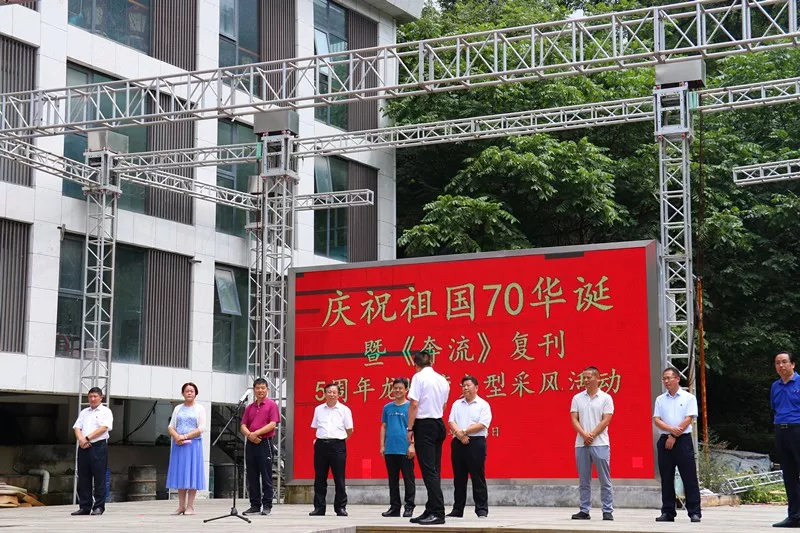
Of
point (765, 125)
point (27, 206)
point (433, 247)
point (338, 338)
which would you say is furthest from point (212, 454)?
point (765, 125)

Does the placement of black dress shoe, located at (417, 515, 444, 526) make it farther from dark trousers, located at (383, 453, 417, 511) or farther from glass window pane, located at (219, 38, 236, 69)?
glass window pane, located at (219, 38, 236, 69)

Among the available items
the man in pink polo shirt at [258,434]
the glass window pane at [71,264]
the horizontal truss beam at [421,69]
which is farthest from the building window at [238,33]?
the man in pink polo shirt at [258,434]

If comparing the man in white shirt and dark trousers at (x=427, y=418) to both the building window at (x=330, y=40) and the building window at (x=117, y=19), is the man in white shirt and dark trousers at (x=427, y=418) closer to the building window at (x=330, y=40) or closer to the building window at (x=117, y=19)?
the building window at (x=117, y=19)

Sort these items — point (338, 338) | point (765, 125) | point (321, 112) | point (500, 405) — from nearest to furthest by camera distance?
point (500, 405) → point (338, 338) → point (321, 112) → point (765, 125)

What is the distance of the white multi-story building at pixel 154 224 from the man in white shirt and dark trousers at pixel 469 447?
10300 mm

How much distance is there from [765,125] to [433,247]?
8.92m

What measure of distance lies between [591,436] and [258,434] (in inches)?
140

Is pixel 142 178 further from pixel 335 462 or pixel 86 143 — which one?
pixel 335 462

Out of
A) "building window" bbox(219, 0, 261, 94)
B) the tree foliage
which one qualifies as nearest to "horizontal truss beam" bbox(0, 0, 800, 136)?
"building window" bbox(219, 0, 261, 94)

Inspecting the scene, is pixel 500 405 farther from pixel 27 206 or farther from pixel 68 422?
pixel 68 422

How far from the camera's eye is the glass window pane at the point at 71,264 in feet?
67.0

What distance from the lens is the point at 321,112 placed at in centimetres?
2656

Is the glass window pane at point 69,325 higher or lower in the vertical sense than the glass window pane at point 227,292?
lower

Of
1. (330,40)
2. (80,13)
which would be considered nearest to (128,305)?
(80,13)
